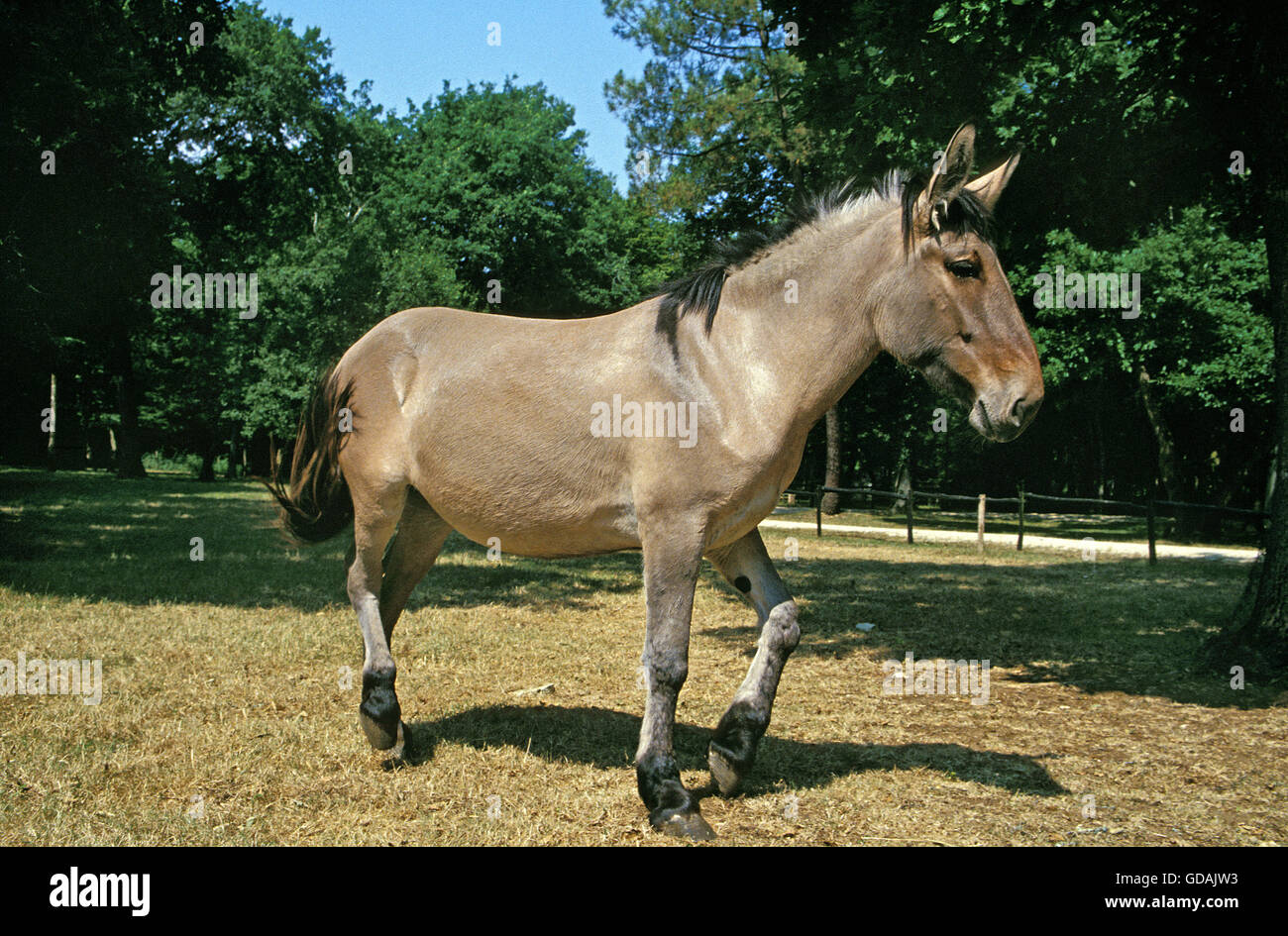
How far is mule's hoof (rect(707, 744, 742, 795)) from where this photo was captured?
14.9 feet

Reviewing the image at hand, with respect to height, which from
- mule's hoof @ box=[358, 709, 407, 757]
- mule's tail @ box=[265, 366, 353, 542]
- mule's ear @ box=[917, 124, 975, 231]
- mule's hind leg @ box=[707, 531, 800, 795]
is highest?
mule's ear @ box=[917, 124, 975, 231]

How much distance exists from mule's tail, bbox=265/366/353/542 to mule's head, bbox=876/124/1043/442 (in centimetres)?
361

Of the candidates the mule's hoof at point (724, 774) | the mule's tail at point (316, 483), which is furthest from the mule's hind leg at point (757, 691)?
the mule's tail at point (316, 483)

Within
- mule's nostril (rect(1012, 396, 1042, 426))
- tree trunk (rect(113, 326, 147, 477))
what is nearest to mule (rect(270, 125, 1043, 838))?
mule's nostril (rect(1012, 396, 1042, 426))

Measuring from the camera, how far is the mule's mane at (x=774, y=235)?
180 inches

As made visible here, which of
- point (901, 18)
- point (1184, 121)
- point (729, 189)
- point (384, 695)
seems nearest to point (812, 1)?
point (901, 18)

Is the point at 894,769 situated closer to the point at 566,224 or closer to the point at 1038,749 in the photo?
the point at 1038,749

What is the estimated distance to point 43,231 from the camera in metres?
13.9

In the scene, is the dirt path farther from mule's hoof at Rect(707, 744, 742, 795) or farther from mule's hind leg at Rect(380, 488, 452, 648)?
mule's hoof at Rect(707, 744, 742, 795)

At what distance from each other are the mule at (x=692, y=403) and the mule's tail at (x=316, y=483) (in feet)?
1.81

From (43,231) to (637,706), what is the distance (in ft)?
43.3

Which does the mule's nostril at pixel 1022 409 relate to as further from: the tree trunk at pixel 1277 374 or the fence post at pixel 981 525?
the fence post at pixel 981 525

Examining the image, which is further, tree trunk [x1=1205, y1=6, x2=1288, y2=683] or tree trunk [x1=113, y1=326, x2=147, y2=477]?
tree trunk [x1=113, y1=326, x2=147, y2=477]

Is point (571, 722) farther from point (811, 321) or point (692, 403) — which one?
point (811, 321)
